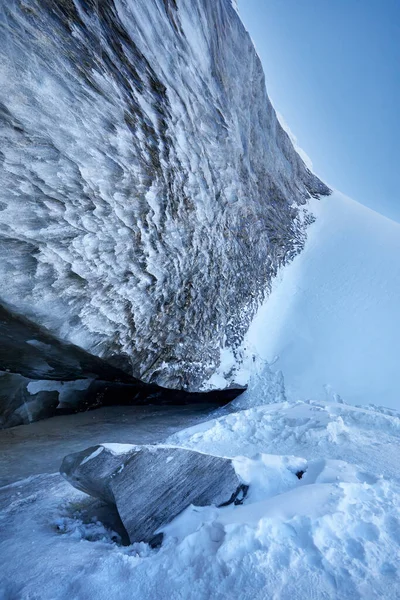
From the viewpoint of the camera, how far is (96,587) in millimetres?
1135

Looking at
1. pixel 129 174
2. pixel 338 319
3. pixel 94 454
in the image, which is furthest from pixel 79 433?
pixel 338 319

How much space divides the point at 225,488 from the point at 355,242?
7233 mm

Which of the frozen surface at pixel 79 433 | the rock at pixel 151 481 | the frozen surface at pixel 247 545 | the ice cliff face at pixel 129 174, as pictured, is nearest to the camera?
the frozen surface at pixel 247 545

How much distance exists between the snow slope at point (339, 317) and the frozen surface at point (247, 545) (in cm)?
321

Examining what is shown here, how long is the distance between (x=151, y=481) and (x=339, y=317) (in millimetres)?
5202

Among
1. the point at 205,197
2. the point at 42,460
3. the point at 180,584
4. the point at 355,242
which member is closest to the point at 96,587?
the point at 180,584

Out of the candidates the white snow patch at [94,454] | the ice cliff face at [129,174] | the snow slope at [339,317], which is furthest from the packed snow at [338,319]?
the white snow patch at [94,454]

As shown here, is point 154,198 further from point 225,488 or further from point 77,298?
point 225,488

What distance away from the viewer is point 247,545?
1138 mm

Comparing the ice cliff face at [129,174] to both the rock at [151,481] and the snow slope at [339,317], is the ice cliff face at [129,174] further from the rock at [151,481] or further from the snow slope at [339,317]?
the rock at [151,481]

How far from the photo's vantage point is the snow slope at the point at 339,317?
5035 millimetres

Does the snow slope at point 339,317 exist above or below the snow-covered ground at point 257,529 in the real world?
above

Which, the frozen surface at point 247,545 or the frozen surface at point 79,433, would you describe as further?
the frozen surface at point 79,433

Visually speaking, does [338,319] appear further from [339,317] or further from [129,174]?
[129,174]
